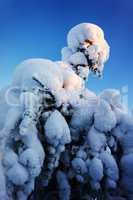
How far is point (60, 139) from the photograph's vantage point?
14.9 feet

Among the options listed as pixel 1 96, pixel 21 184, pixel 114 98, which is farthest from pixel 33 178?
pixel 114 98

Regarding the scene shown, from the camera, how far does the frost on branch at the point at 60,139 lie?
4363 millimetres

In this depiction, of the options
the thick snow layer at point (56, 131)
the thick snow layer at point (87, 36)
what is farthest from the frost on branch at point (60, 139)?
the thick snow layer at point (87, 36)

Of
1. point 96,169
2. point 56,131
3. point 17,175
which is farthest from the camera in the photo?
point 96,169

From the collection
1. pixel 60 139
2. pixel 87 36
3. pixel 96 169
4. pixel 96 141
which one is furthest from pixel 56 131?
pixel 87 36

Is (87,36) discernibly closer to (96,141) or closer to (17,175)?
(96,141)

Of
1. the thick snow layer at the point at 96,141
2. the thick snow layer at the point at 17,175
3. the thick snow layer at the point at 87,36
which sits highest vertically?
the thick snow layer at the point at 87,36

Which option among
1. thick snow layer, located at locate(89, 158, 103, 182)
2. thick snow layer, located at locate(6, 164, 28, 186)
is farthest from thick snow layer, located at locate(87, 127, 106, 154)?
thick snow layer, located at locate(6, 164, 28, 186)

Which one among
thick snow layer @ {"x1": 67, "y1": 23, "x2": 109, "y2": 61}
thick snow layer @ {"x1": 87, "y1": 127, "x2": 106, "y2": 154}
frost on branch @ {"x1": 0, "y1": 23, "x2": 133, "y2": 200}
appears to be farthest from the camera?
thick snow layer @ {"x1": 67, "y1": 23, "x2": 109, "y2": 61}

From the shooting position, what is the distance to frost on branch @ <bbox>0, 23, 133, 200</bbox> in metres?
4.36

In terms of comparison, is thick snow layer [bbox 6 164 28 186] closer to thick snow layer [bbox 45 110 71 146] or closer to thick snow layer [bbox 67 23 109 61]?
thick snow layer [bbox 45 110 71 146]

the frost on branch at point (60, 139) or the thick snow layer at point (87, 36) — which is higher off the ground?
the thick snow layer at point (87, 36)

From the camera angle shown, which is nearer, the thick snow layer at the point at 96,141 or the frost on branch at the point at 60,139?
the frost on branch at the point at 60,139

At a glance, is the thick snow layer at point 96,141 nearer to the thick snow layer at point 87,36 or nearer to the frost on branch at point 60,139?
the frost on branch at point 60,139
